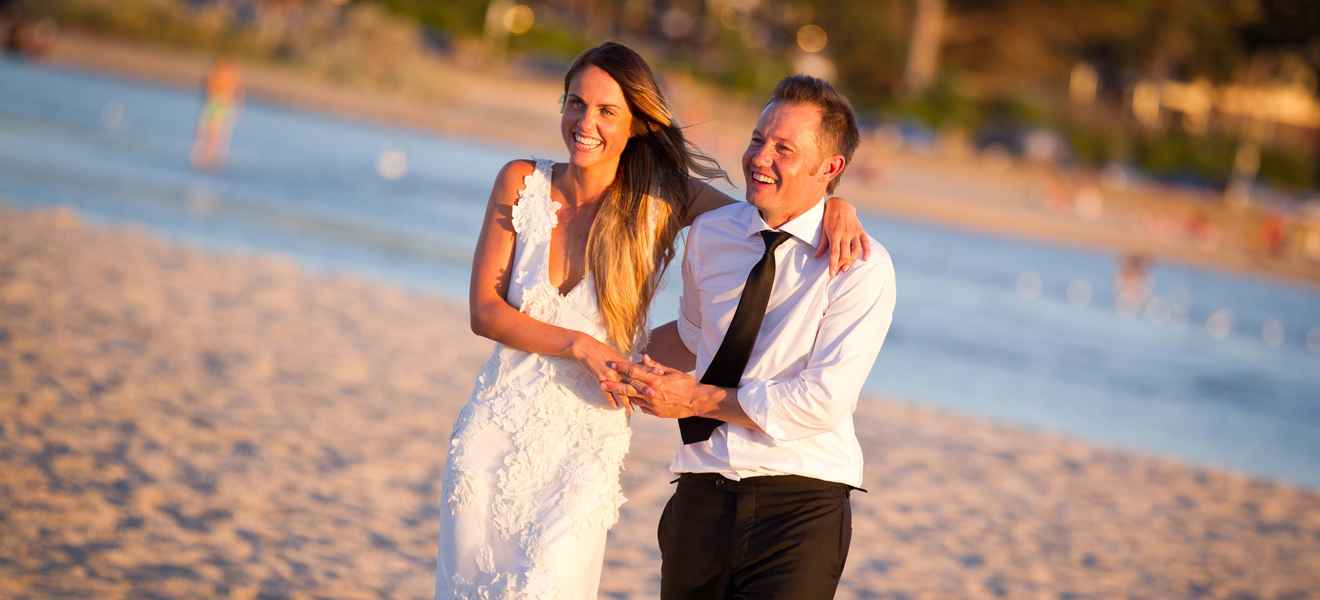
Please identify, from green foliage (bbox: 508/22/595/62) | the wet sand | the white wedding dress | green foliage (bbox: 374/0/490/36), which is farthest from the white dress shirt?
green foliage (bbox: 508/22/595/62)

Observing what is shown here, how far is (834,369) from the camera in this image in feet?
10.5

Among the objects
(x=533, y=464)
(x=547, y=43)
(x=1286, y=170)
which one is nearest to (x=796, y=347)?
(x=533, y=464)

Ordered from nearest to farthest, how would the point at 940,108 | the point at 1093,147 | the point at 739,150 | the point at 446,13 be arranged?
the point at 739,150, the point at 446,13, the point at 940,108, the point at 1093,147

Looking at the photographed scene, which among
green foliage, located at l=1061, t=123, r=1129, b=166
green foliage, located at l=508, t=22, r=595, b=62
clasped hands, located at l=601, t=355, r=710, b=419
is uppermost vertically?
green foliage, located at l=508, t=22, r=595, b=62

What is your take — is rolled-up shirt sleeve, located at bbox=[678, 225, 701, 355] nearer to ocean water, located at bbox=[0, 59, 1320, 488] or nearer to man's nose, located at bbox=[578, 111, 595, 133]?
man's nose, located at bbox=[578, 111, 595, 133]

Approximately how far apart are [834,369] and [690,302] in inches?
19.2

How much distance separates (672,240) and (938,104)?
2483 inches

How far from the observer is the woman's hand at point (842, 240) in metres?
3.26

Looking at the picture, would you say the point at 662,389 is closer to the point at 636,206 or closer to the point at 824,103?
the point at 636,206

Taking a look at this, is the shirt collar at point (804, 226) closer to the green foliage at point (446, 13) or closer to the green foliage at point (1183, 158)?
the green foliage at point (446, 13)

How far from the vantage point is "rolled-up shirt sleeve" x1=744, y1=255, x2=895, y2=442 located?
10.5 feet

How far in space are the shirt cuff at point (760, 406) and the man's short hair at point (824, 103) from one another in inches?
22.0

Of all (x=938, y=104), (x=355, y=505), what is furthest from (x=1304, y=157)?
(x=355, y=505)

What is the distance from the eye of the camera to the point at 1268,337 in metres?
29.6
